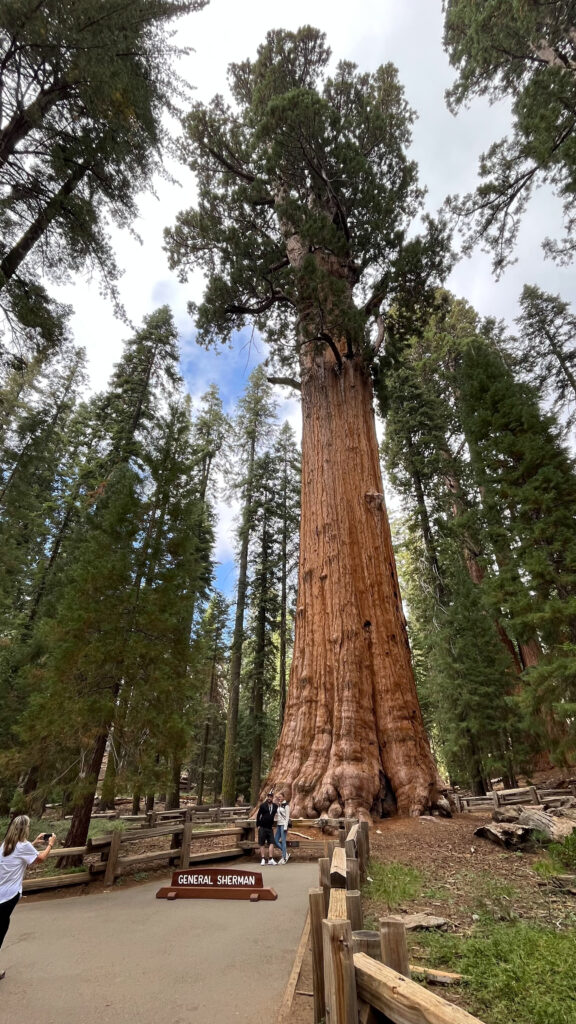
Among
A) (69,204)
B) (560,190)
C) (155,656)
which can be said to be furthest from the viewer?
(560,190)

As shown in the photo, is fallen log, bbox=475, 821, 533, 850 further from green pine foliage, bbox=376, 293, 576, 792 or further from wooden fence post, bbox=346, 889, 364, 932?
wooden fence post, bbox=346, 889, 364, 932

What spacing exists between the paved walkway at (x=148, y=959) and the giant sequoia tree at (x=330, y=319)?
3.76m

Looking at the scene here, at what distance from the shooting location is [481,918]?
3.84 metres

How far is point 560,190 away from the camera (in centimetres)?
932

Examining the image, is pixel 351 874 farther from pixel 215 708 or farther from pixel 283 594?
pixel 215 708

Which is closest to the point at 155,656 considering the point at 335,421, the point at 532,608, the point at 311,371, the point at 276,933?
the point at 276,933

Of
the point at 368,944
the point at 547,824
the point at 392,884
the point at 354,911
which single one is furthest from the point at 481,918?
the point at 547,824

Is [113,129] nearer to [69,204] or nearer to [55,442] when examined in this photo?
[69,204]

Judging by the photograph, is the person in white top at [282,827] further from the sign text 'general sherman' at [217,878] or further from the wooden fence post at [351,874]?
the wooden fence post at [351,874]

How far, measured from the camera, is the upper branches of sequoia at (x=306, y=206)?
11164 millimetres

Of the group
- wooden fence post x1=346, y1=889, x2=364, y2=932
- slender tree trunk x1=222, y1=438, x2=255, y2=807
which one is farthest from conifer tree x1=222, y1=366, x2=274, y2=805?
wooden fence post x1=346, y1=889, x2=364, y2=932

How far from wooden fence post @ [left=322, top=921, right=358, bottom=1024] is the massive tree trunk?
6.79 m

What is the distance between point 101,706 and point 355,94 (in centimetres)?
1665

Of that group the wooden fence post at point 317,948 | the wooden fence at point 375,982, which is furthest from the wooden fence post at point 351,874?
the wooden fence at point 375,982
